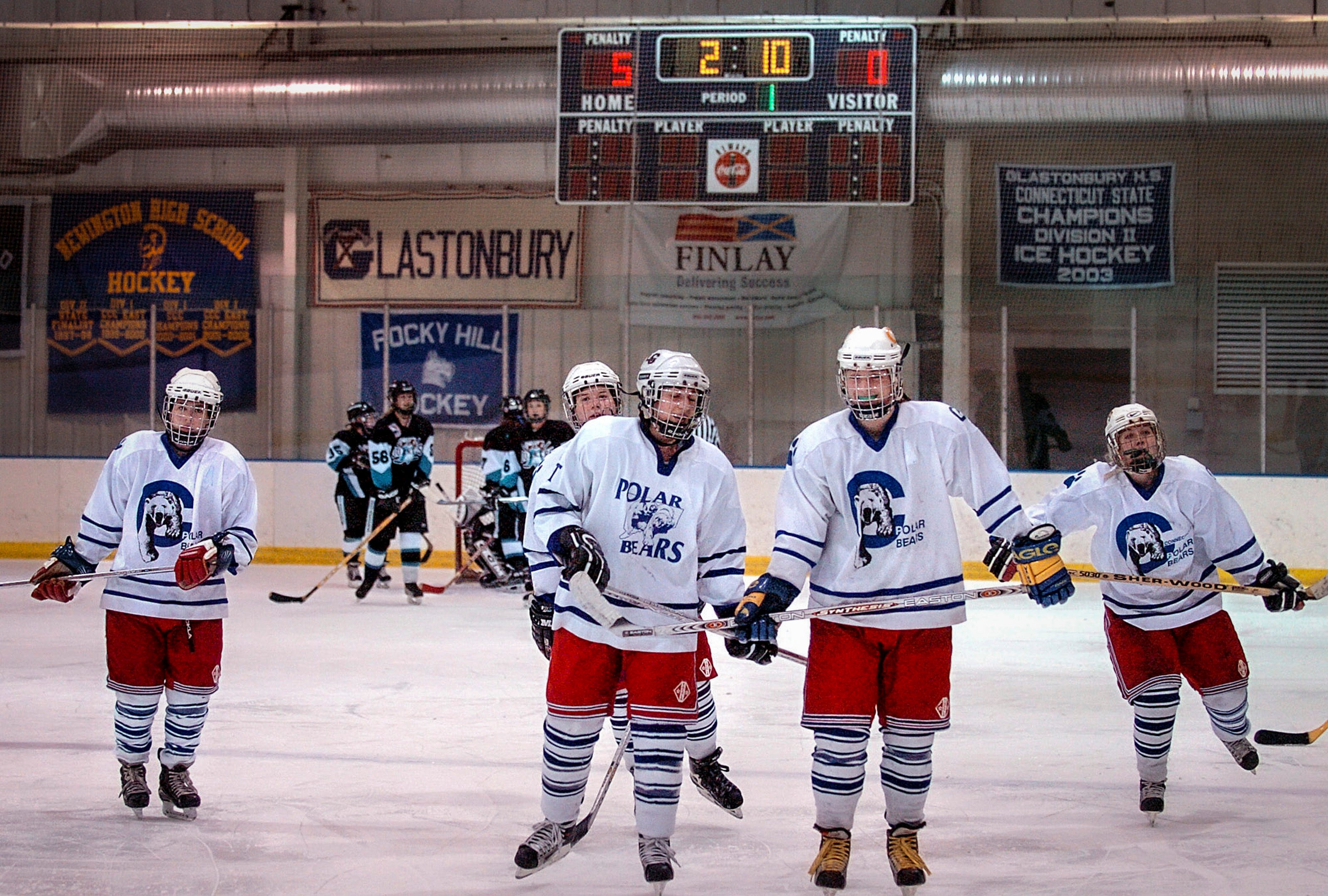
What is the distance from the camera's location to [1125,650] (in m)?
3.19

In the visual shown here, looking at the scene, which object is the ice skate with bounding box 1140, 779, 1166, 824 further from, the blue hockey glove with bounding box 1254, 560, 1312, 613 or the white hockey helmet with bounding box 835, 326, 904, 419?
the white hockey helmet with bounding box 835, 326, 904, 419

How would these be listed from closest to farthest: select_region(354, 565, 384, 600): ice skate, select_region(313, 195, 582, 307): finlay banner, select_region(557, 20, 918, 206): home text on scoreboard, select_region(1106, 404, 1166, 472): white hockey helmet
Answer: select_region(1106, 404, 1166, 472): white hockey helmet → select_region(354, 565, 384, 600): ice skate → select_region(557, 20, 918, 206): home text on scoreboard → select_region(313, 195, 582, 307): finlay banner

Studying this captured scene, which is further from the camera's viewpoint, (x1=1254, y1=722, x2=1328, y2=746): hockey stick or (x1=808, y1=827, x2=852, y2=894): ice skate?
(x1=1254, y1=722, x2=1328, y2=746): hockey stick

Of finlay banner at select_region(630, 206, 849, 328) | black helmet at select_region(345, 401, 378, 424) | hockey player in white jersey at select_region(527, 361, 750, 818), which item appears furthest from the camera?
finlay banner at select_region(630, 206, 849, 328)

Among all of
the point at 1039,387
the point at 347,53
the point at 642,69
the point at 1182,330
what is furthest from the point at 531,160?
the point at 1182,330

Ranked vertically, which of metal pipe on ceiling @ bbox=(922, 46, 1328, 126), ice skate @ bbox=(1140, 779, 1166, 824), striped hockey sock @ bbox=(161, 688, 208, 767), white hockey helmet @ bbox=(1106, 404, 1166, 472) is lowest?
ice skate @ bbox=(1140, 779, 1166, 824)

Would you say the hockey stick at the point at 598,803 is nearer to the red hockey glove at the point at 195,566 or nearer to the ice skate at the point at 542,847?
the ice skate at the point at 542,847

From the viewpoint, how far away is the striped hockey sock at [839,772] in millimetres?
2568

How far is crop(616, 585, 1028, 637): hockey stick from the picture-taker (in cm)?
255

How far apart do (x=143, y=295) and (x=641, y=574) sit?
958cm

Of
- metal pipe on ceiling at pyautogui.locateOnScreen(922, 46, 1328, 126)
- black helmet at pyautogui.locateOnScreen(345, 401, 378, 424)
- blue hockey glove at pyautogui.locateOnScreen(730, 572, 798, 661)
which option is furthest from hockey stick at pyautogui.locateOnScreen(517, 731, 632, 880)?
metal pipe on ceiling at pyautogui.locateOnScreen(922, 46, 1328, 126)

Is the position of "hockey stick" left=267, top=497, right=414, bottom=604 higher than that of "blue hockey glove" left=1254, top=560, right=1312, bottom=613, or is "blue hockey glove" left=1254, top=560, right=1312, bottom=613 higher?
"blue hockey glove" left=1254, top=560, right=1312, bottom=613

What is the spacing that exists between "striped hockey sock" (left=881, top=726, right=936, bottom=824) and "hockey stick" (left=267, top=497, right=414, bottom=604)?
4.72m

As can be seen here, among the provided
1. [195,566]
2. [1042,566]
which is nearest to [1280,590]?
[1042,566]
